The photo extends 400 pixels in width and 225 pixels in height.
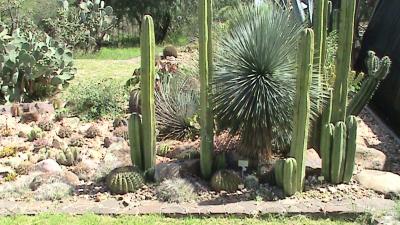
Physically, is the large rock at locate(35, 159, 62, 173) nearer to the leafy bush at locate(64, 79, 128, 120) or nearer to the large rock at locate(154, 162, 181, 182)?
the large rock at locate(154, 162, 181, 182)

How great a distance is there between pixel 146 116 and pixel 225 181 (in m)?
0.96

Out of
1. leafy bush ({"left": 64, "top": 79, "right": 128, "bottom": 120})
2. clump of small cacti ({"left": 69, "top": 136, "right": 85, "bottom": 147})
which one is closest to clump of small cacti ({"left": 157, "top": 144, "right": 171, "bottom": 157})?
clump of small cacti ({"left": 69, "top": 136, "right": 85, "bottom": 147})

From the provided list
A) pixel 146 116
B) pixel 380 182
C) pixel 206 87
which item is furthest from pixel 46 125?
pixel 380 182

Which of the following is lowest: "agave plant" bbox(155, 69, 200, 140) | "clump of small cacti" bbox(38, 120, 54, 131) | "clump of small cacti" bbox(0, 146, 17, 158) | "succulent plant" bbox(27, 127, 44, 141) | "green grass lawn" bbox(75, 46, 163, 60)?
"clump of small cacti" bbox(0, 146, 17, 158)

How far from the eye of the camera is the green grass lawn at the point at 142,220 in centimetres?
467

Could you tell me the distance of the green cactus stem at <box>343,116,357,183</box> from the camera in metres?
5.17

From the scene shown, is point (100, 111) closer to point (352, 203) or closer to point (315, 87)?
point (315, 87)

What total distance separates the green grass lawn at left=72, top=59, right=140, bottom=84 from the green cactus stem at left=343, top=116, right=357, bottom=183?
230 inches

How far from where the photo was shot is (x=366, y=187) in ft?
17.3

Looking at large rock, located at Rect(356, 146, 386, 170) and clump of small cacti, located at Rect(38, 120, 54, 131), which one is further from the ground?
clump of small cacti, located at Rect(38, 120, 54, 131)

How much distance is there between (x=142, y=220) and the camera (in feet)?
15.5

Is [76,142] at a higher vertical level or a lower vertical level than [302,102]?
lower

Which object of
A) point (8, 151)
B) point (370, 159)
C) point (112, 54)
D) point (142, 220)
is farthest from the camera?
point (112, 54)

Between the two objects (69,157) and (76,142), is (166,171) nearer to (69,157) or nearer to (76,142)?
(69,157)
